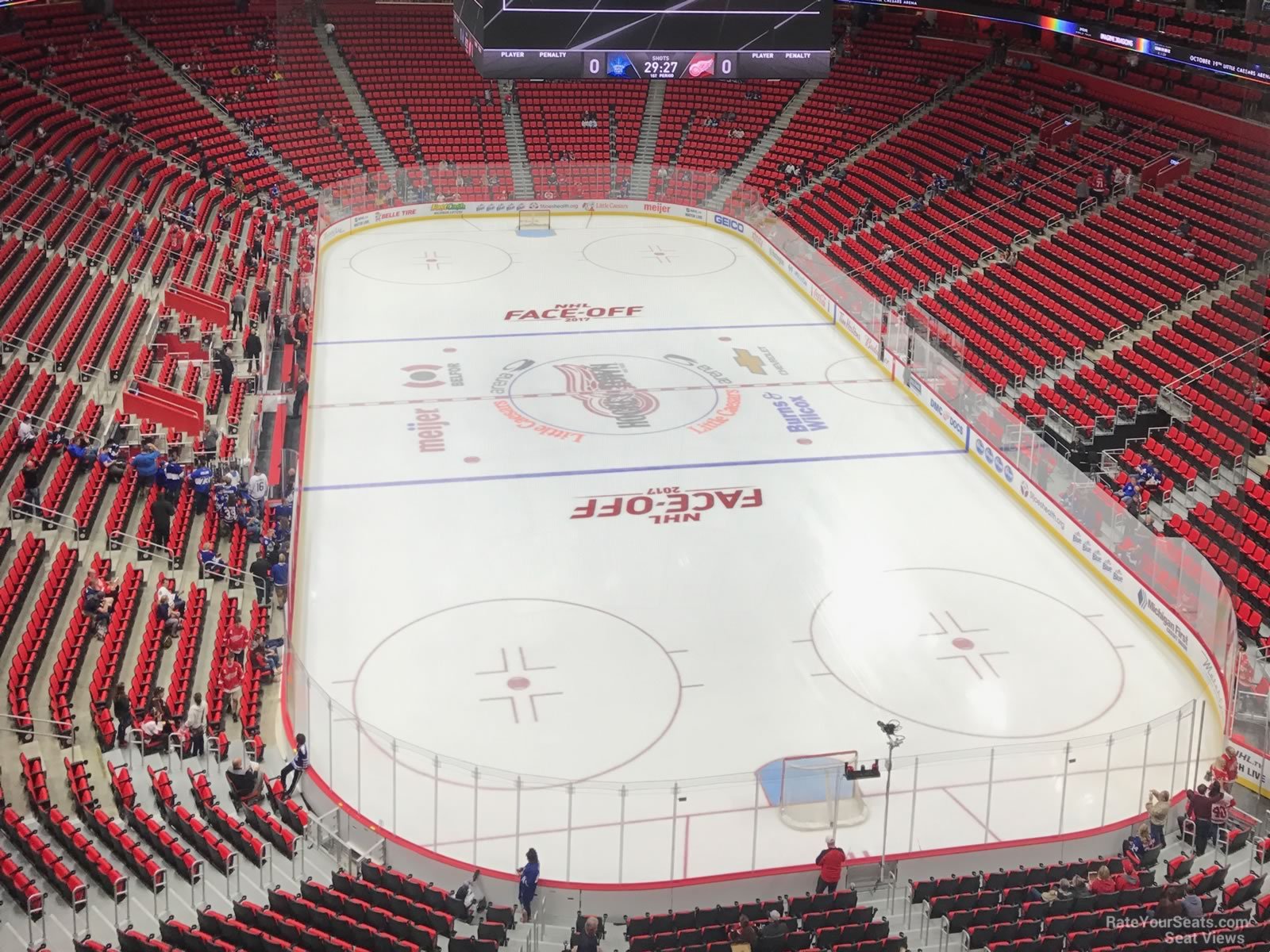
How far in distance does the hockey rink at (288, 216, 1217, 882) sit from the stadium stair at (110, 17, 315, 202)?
10576 mm

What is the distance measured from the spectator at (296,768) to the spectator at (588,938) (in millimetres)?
3608

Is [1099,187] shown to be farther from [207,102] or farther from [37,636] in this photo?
[207,102]

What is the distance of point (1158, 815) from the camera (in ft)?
42.1

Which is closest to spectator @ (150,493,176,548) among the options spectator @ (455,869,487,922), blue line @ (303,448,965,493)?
blue line @ (303,448,965,493)

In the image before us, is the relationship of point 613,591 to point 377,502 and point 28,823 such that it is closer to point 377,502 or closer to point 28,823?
point 377,502

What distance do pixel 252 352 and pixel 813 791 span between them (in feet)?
51.9

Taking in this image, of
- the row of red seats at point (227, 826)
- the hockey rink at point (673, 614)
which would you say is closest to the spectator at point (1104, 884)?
the hockey rink at point (673, 614)

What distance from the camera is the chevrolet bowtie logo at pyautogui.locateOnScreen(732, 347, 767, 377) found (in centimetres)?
2684

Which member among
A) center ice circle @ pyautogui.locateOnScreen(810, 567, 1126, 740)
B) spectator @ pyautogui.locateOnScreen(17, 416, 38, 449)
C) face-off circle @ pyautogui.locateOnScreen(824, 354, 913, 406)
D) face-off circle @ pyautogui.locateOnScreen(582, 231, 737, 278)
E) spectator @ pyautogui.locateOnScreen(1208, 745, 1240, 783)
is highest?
spectator @ pyautogui.locateOnScreen(17, 416, 38, 449)

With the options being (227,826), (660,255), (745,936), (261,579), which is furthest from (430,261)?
(745,936)

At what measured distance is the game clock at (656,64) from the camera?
19.0 meters

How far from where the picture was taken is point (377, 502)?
809 inches

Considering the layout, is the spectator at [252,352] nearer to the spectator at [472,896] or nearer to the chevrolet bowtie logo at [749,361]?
the chevrolet bowtie logo at [749,361]

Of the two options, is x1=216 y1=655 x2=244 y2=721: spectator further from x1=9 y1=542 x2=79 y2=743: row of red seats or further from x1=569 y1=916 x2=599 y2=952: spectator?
x1=569 y1=916 x2=599 y2=952: spectator
